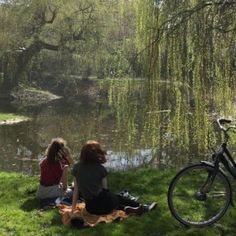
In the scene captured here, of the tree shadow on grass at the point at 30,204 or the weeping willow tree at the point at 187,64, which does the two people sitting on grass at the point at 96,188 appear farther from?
the weeping willow tree at the point at 187,64

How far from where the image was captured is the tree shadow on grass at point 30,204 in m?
6.32

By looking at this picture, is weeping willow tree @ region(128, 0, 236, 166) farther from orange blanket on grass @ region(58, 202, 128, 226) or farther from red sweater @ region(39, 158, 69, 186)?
orange blanket on grass @ region(58, 202, 128, 226)

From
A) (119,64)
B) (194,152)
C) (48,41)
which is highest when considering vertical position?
(48,41)

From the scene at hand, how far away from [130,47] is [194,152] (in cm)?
430

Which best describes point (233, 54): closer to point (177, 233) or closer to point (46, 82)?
point (177, 233)

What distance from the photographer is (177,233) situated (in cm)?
500

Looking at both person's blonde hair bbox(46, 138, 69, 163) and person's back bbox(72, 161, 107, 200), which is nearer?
person's back bbox(72, 161, 107, 200)

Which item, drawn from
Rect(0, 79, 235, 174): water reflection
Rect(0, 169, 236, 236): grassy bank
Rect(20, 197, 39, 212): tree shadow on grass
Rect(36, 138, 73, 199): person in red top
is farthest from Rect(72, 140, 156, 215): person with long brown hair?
Rect(0, 79, 235, 174): water reflection

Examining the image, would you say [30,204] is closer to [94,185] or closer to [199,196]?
[94,185]

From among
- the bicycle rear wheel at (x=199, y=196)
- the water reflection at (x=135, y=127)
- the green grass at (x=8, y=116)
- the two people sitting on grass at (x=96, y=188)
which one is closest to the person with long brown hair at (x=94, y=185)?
the two people sitting on grass at (x=96, y=188)

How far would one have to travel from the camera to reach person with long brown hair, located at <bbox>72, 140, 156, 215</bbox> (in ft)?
18.0

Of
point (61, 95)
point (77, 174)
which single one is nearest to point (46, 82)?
point (61, 95)

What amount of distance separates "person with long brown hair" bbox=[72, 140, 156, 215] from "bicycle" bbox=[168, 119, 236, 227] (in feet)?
2.06

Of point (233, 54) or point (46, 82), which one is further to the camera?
point (46, 82)
